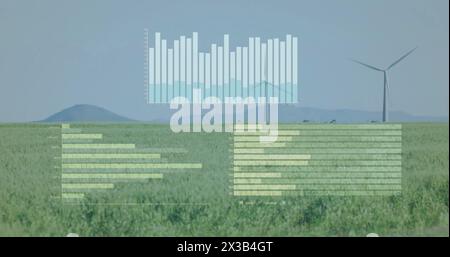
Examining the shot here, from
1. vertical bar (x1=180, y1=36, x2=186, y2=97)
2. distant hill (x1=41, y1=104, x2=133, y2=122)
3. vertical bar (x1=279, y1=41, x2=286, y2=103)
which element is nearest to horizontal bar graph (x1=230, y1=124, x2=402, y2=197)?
vertical bar (x1=279, y1=41, x2=286, y2=103)

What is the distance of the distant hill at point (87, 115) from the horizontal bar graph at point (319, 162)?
72 centimetres

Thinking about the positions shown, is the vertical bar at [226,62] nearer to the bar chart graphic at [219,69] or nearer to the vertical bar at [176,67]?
the bar chart graphic at [219,69]

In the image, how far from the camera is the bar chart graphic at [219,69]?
3.77m

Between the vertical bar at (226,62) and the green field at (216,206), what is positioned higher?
the vertical bar at (226,62)

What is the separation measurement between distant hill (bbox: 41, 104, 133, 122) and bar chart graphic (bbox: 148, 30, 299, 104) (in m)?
0.23

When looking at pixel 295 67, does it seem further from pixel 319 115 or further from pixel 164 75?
pixel 164 75

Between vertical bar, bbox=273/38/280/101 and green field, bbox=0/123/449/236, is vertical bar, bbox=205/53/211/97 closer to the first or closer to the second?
green field, bbox=0/123/449/236

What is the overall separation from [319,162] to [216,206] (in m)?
0.65

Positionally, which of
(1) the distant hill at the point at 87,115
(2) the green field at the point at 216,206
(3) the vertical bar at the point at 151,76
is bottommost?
(2) the green field at the point at 216,206

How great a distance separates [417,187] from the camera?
149 inches

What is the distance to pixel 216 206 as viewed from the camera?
12.3ft

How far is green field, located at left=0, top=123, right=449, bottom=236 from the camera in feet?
12.3

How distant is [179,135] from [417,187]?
4.69 feet

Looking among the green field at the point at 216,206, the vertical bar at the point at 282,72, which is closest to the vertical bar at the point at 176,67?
the green field at the point at 216,206
